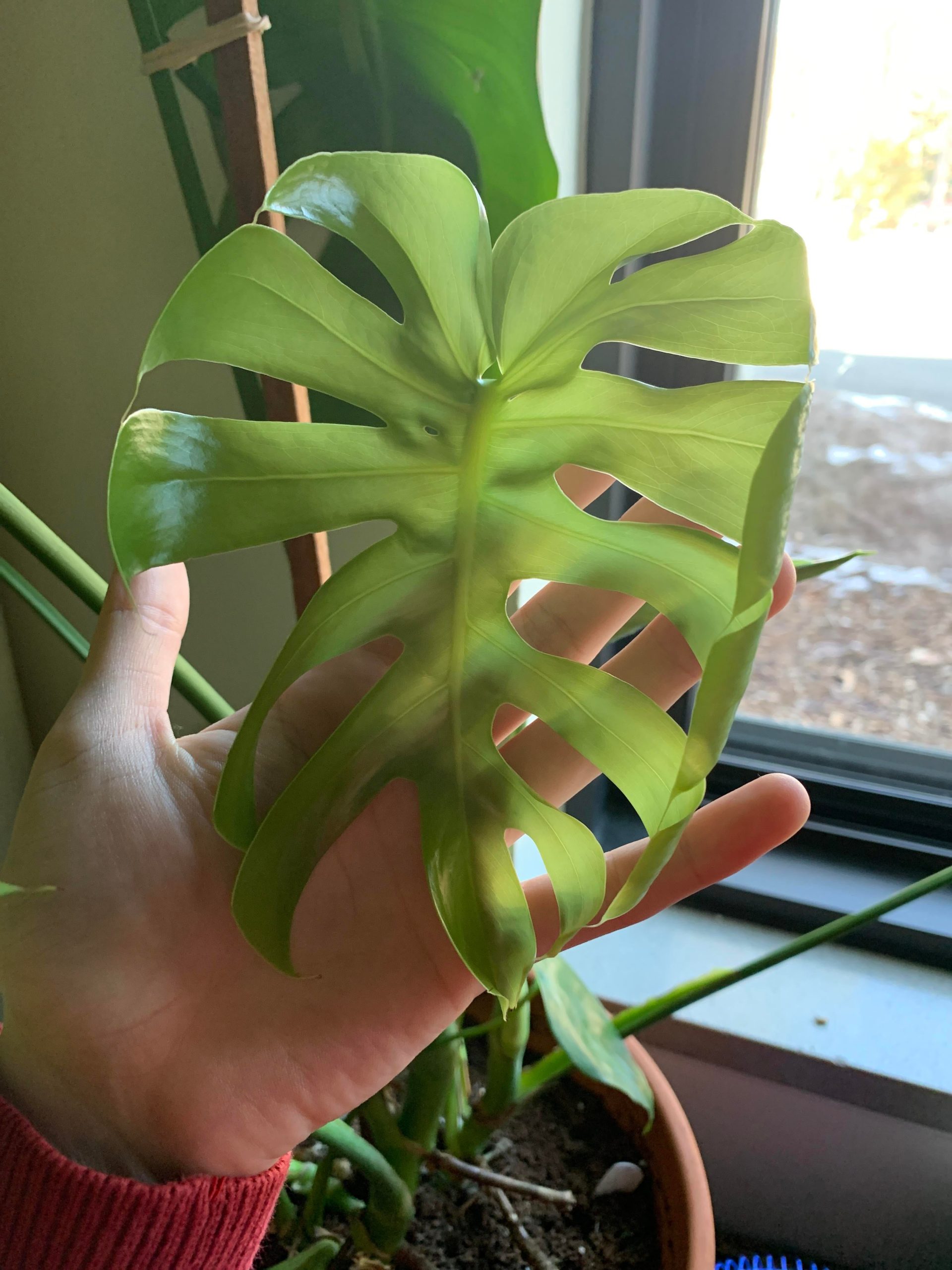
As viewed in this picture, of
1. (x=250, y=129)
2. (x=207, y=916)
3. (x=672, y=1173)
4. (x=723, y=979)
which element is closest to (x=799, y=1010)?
(x=672, y=1173)

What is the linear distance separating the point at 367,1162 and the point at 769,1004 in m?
0.43

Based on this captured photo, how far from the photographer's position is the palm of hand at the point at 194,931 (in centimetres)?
47

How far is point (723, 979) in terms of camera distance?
21.2 inches

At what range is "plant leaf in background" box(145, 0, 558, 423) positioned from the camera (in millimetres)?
540

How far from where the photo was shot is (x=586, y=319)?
351 millimetres

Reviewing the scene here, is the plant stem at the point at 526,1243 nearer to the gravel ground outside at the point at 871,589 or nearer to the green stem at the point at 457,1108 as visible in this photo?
the green stem at the point at 457,1108

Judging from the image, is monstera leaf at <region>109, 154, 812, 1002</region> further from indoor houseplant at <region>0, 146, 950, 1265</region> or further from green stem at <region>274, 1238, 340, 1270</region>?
green stem at <region>274, 1238, 340, 1270</region>

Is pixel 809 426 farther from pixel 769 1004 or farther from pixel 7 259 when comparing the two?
pixel 7 259

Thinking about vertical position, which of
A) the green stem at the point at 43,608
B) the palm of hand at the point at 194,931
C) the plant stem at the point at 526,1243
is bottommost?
the plant stem at the point at 526,1243

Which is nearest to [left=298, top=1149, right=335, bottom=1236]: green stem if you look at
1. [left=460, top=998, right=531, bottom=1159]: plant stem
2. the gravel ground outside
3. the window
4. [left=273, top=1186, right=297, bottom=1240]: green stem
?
[left=273, top=1186, right=297, bottom=1240]: green stem

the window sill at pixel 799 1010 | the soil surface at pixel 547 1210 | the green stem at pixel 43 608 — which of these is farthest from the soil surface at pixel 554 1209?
the green stem at pixel 43 608

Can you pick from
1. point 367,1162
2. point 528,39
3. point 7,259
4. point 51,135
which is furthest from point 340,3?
point 367,1162

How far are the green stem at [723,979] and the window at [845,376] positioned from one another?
1.11 feet

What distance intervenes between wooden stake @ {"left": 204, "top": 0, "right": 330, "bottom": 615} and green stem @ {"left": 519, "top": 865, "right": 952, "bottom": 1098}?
0.37 metres
